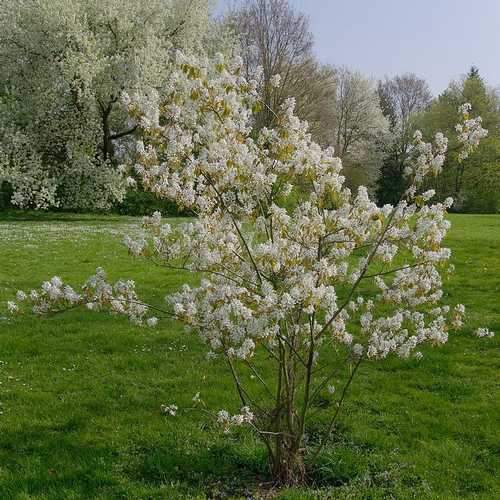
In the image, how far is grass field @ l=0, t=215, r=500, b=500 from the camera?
5.82 metres

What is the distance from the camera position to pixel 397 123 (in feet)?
198

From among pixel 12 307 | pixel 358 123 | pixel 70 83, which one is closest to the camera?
→ pixel 12 307

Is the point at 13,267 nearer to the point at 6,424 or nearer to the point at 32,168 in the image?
the point at 6,424

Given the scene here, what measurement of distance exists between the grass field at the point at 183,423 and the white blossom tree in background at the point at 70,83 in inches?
768

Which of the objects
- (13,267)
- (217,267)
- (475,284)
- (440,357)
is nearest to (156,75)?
(13,267)

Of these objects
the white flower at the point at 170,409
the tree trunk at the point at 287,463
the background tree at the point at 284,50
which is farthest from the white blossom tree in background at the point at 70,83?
the tree trunk at the point at 287,463

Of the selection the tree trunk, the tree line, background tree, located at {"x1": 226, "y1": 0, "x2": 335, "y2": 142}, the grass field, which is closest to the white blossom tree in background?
the tree line

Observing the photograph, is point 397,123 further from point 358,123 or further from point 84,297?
point 84,297

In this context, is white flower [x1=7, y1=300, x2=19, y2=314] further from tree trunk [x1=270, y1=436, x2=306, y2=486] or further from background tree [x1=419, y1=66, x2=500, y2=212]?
background tree [x1=419, y1=66, x2=500, y2=212]

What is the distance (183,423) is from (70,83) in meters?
25.3

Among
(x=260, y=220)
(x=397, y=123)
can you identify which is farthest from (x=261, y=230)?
(x=397, y=123)

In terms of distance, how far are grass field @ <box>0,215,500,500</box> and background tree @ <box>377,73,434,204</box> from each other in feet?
134

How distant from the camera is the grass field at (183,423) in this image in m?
5.82

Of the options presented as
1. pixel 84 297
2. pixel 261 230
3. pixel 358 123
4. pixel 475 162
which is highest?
pixel 358 123
